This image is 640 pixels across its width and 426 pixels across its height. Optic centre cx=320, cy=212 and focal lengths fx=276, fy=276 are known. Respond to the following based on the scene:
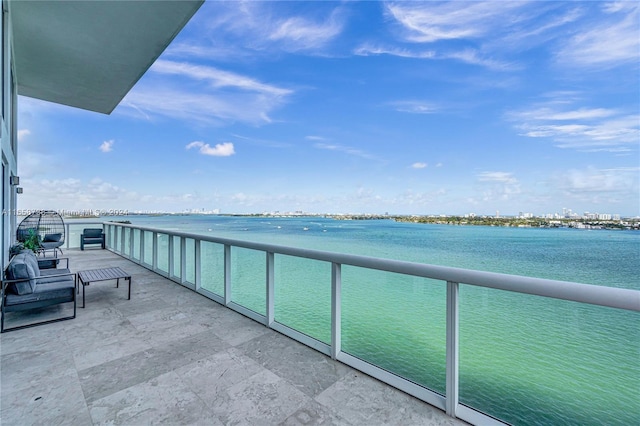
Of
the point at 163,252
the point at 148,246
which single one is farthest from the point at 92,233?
the point at 163,252

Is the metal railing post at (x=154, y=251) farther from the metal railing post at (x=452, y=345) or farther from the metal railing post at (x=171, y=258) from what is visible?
the metal railing post at (x=452, y=345)

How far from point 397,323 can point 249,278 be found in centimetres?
203

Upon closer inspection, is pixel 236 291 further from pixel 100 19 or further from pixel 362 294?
pixel 100 19

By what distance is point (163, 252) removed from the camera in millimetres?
5879

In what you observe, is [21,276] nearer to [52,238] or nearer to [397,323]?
[397,323]

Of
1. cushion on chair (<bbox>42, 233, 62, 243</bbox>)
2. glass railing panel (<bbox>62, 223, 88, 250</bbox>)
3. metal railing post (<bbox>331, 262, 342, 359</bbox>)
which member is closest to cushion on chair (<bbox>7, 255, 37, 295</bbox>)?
metal railing post (<bbox>331, 262, 342, 359</bbox>)

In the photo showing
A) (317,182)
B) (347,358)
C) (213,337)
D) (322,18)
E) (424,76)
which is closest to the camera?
(347,358)

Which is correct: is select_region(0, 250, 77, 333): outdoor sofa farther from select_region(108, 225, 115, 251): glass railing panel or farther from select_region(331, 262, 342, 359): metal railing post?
select_region(108, 225, 115, 251): glass railing panel

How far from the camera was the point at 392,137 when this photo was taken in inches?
1079

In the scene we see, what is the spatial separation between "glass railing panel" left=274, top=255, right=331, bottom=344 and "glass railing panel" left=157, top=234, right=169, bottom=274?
3.48 metres

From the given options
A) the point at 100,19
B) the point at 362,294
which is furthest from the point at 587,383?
the point at 100,19

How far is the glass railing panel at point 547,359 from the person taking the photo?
5.06ft

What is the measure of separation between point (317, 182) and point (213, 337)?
94.6 ft

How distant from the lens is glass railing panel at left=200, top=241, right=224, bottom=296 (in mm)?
4211
